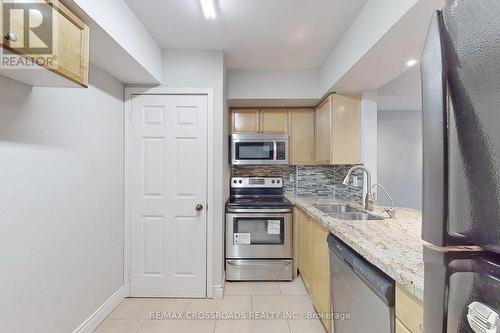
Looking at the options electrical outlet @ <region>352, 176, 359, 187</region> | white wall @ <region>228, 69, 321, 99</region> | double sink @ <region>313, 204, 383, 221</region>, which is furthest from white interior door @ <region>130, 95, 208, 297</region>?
electrical outlet @ <region>352, 176, 359, 187</region>

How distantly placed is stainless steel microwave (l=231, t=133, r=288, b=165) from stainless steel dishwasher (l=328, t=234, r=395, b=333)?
162cm

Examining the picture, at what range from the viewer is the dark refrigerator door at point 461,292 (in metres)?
0.41

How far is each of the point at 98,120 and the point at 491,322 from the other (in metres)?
2.43

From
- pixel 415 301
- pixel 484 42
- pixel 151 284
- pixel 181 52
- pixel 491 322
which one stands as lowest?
pixel 151 284

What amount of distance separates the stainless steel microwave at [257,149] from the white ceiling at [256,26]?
0.92 m

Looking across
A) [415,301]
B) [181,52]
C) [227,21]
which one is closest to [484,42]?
[415,301]

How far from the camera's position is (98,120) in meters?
2.11

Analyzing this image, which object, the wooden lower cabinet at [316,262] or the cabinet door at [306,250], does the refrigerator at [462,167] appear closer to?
the wooden lower cabinet at [316,262]

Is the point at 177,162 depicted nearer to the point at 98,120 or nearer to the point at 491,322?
the point at 98,120

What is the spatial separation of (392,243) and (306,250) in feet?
4.21

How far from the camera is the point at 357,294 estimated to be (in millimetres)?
1357

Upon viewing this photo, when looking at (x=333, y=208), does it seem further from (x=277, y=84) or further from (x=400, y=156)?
(x=400, y=156)

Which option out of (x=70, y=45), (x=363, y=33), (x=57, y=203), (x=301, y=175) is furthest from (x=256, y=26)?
(x=301, y=175)
